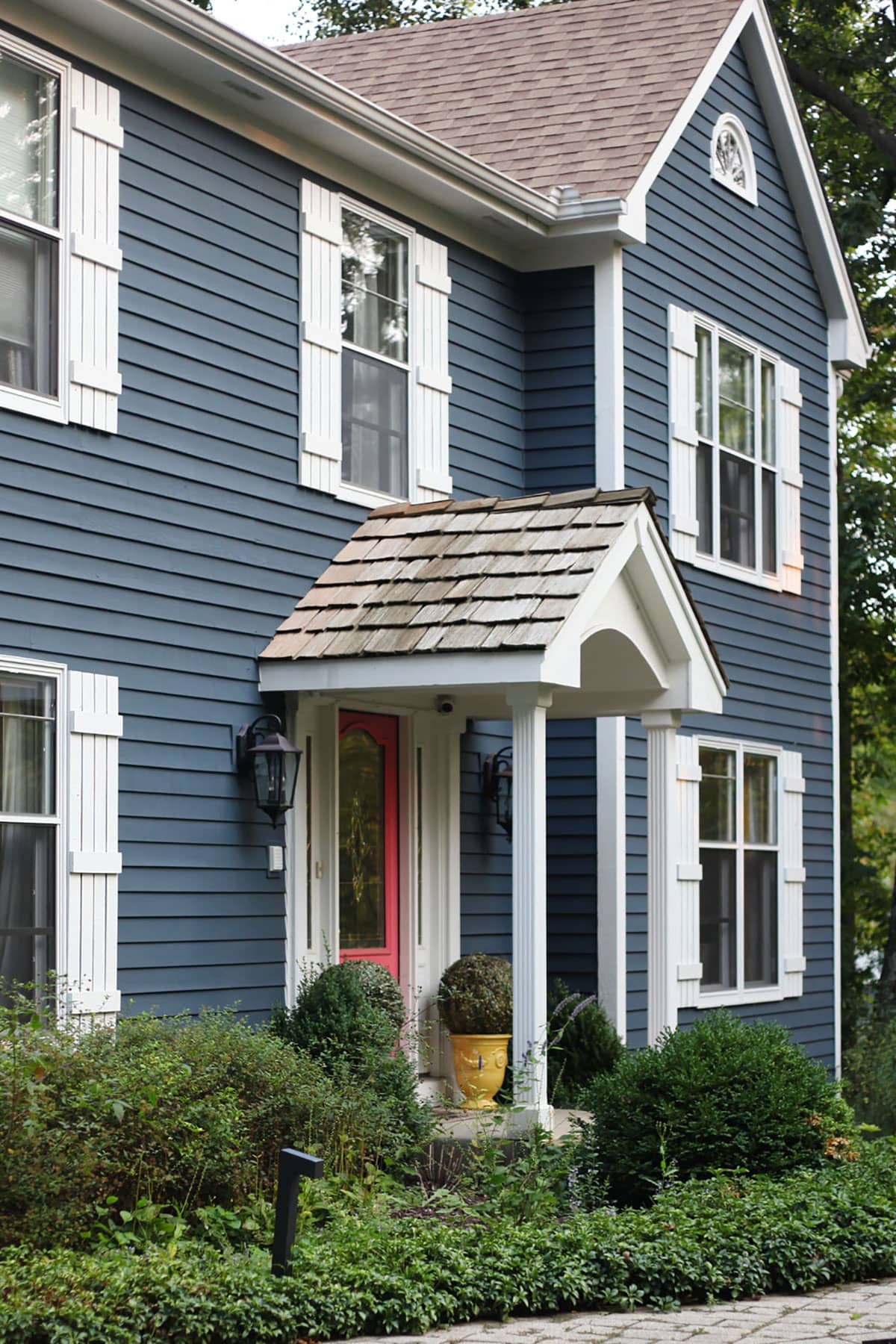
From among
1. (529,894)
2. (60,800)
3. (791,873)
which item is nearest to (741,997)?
(791,873)

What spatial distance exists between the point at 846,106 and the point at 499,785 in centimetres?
1236

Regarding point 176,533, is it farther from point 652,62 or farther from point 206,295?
point 652,62

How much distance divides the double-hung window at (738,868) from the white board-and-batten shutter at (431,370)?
3.42 meters

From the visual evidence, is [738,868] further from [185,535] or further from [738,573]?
[185,535]

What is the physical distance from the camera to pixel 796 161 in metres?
15.8

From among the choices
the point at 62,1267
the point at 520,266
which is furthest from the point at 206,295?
the point at 62,1267

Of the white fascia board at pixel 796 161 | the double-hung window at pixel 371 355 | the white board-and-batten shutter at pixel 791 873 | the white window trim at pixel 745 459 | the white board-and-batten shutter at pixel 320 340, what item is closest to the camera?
the white board-and-batten shutter at pixel 320 340

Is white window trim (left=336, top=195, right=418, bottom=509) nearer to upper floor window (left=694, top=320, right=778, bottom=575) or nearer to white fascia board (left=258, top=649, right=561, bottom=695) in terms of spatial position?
white fascia board (left=258, top=649, right=561, bottom=695)

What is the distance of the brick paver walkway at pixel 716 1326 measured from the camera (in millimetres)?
6277

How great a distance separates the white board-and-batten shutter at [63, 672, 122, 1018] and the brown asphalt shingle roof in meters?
5.84

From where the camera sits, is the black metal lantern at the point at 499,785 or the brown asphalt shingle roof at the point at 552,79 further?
the brown asphalt shingle roof at the point at 552,79

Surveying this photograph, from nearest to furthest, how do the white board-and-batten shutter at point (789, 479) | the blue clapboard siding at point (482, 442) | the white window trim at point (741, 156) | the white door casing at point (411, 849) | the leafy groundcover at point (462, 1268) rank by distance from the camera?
the leafy groundcover at point (462, 1268)
the white door casing at point (411, 849)
the blue clapboard siding at point (482, 442)
the white window trim at point (741, 156)
the white board-and-batten shutter at point (789, 479)

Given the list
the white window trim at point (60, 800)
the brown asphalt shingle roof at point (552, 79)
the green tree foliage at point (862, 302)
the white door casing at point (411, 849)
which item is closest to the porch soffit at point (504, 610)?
the white door casing at point (411, 849)

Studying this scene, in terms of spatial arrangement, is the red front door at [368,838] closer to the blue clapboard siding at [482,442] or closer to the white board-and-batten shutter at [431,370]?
the blue clapboard siding at [482,442]
